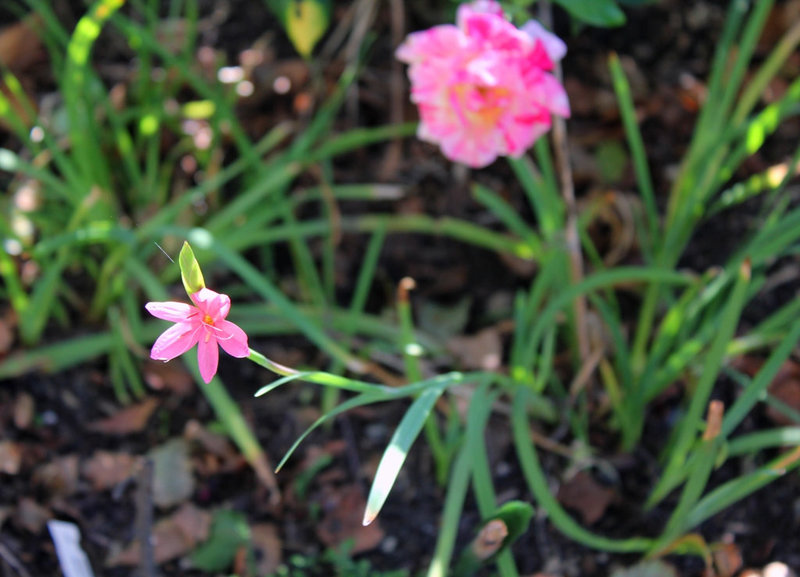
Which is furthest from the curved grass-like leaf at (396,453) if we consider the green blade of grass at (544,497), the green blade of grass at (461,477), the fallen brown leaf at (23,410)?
the fallen brown leaf at (23,410)

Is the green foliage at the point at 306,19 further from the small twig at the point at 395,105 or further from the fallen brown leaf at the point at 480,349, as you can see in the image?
the fallen brown leaf at the point at 480,349

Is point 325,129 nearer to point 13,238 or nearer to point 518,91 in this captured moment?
point 13,238

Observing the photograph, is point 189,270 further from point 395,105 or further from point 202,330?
point 395,105

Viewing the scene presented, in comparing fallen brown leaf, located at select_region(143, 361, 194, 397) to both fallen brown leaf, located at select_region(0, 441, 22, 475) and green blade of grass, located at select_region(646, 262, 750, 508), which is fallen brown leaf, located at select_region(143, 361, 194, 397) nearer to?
fallen brown leaf, located at select_region(0, 441, 22, 475)

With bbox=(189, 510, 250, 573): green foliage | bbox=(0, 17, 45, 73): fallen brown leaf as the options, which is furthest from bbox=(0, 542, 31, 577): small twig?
bbox=(0, 17, 45, 73): fallen brown leaf

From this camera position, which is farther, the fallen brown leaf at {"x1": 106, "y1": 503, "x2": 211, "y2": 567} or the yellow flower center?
the fallen brown leaf at {"x1": 106, "y1": 503, "x2": 211, "y2": 567}

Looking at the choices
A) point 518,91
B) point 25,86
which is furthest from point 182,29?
point 518,91
